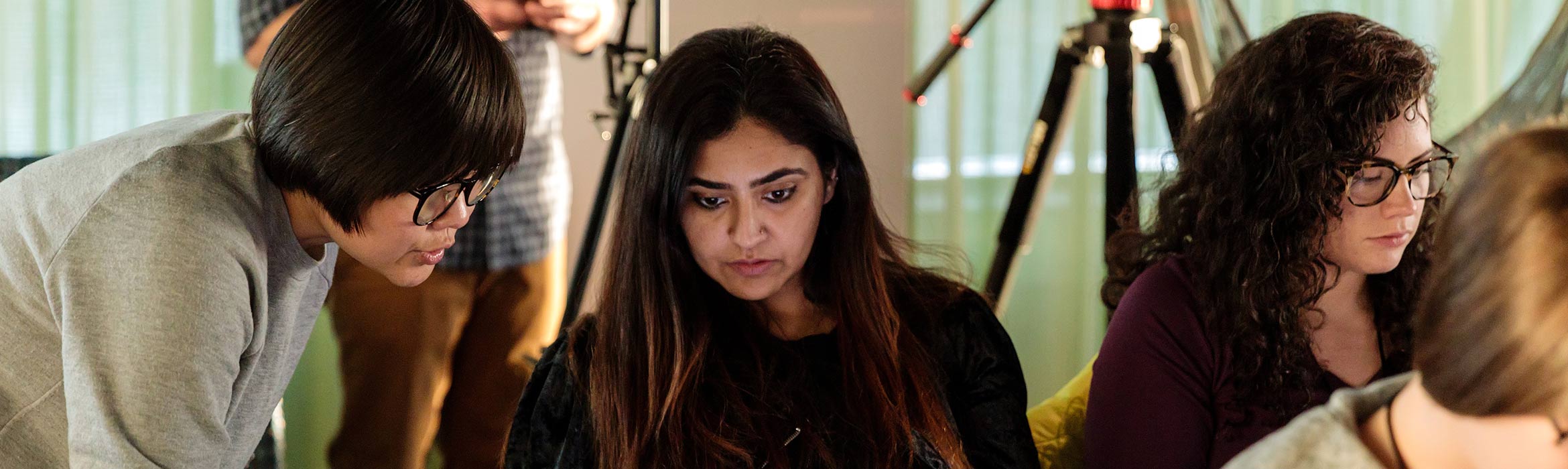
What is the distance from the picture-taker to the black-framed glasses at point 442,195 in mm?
1062

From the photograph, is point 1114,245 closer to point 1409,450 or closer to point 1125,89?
point 1125,89

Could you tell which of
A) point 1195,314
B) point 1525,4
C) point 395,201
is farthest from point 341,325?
point 1525,4

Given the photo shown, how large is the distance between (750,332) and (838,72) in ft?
5.13

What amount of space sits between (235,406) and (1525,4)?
99.0 inches

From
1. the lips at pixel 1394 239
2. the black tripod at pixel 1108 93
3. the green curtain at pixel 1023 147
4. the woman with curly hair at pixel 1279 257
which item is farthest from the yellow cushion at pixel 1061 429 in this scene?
the green curtain at pixel 1023 147

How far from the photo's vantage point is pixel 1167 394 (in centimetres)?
132

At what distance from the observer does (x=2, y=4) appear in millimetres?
2266

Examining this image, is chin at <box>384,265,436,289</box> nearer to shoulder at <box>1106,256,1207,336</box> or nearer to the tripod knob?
shoulder at <box>1106,256,1207,336</box>

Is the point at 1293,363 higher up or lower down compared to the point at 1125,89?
lower down

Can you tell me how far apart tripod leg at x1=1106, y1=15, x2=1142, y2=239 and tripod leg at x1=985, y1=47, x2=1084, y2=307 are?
8 cm

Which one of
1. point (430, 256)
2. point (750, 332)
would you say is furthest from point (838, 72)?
point (430, 256)

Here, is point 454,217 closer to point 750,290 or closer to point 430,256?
point 430,256

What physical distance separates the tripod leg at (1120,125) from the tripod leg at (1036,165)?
0.08 m

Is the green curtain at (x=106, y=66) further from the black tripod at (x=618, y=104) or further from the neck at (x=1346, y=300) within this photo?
the neck at (x=1346, y=300)
